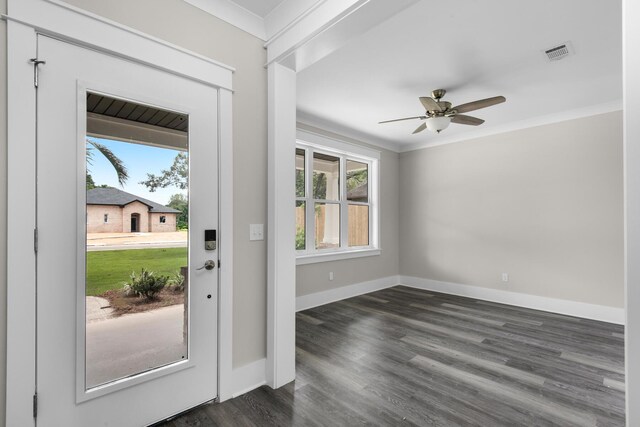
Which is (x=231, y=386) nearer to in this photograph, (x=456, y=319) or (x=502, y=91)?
(x=456, y=319)

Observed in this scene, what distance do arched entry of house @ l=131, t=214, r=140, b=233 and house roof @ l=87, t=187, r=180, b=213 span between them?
0.26 ft

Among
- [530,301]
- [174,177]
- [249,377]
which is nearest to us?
[174,177]

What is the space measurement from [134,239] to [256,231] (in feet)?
2.54

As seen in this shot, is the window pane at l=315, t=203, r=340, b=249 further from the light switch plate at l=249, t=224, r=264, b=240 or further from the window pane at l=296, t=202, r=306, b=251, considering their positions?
the light switch plate at l=249, t=224, r=264, b=240

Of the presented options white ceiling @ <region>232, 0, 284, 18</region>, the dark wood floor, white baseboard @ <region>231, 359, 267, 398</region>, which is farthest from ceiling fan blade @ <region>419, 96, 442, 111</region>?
white baseboard @ <region>231, 359, 267, 398</region>

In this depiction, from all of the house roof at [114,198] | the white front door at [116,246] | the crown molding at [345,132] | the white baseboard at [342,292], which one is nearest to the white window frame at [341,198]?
the crown molding at [345,132]

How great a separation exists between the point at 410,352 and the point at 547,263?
2.67 metres

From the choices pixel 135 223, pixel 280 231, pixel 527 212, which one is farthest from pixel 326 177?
pixel 135 223

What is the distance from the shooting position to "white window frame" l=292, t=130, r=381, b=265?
4.48 metres

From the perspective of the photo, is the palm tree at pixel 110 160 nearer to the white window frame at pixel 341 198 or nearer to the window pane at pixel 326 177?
the white window frame at pixel 341 198

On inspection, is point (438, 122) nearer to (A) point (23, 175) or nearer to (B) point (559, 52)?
(B) point (559, 52)

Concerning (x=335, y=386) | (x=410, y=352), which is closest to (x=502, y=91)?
(x=410, y=352)

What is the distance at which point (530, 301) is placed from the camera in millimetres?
4375

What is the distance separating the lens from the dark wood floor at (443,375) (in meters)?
1.96
